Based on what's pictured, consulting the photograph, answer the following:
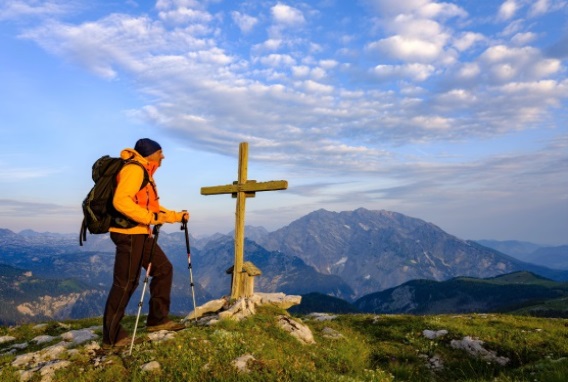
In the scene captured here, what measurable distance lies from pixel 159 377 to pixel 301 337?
5229 mm

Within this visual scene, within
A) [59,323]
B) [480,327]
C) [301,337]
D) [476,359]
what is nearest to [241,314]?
[301,337]

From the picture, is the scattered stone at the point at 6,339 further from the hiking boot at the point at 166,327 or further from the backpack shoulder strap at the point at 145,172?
the backpack shoulder strap at the point at 145,172

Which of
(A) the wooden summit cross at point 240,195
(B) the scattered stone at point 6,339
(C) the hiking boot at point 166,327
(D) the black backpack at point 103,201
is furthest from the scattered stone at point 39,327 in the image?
(D) the black backpack at point 103,201

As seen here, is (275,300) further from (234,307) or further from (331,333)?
(331,333)

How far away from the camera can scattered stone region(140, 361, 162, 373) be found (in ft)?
26.9

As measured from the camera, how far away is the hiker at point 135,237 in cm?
869

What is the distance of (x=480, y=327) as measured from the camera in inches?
571

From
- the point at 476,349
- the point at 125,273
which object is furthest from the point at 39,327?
the point at 476,349

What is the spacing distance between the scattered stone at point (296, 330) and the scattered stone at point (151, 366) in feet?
15.4

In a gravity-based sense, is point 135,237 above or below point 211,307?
above

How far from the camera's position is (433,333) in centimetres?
1402

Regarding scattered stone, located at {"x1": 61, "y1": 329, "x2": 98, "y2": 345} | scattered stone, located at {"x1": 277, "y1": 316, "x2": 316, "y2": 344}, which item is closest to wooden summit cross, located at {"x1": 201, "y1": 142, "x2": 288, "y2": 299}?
scattered stone, located at {"x1": 277, "y1": 316, "x2": 316, "y2": 344}

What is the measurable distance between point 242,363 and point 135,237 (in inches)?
157

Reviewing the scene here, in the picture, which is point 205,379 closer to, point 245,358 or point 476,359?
point 245,358
